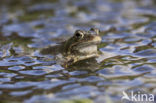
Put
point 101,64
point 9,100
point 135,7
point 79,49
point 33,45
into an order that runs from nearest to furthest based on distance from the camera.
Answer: point 9,100 < point 101,64 < point 79,49 < point 33,45 < point 135,7

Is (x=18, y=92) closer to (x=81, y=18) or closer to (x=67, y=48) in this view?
(x=67, y=48)

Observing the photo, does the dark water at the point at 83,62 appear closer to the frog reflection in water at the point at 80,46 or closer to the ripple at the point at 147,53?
the ripple at the point at 147,53

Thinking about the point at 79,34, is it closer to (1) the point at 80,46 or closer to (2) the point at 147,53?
(1) the point at 80,46

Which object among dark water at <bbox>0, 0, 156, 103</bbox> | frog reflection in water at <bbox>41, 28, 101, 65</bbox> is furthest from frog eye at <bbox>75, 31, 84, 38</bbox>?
dark water at <bbox>0, 0, 156, 103</bbox>

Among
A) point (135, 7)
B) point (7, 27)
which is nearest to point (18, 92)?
point (7, 27)

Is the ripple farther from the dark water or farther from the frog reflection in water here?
the frog reflection in water

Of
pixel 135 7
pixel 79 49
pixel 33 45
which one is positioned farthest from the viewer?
pixel 135 7

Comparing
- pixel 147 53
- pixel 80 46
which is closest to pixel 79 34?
pixel 80 46

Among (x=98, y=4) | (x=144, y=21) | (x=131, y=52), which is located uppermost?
(x=98, y=4)
